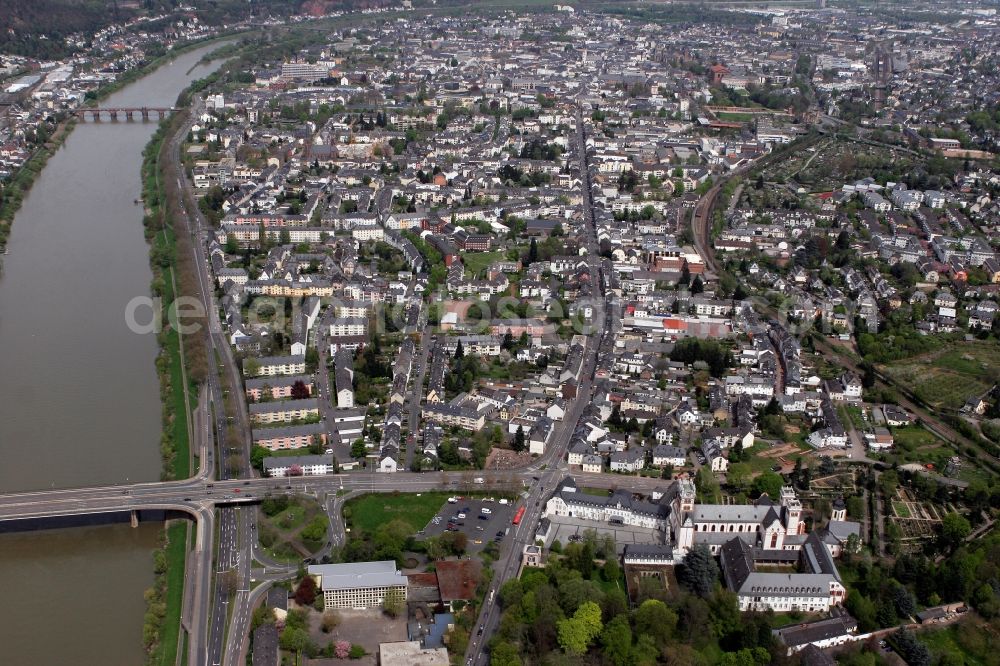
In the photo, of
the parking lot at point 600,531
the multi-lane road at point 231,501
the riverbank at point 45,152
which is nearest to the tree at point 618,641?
the multi-lane road at point 231,501

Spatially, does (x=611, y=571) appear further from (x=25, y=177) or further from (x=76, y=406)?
(x=25, y=177)

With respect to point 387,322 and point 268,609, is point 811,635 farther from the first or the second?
point 387,322

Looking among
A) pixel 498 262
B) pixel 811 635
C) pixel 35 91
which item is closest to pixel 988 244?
pixel 498 262

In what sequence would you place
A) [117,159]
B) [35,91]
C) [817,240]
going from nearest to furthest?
1. [817,240]
2. [117,159]
3. [35,91]

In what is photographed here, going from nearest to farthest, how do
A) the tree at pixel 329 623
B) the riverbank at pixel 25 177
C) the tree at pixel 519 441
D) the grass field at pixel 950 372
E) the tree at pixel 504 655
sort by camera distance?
1. the tree at pixel 504 655
2. the tree at pixel 329 623
3. the tree at pixel 519 441
4. the grass field at pixel 950 372
5. the riverbank at pixel 25 177

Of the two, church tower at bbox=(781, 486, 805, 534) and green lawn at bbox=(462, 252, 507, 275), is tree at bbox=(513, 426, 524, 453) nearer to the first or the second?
church tower at bbox=(781, 486, 805, 534)

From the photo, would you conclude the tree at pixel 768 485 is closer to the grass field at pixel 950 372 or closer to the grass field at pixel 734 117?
the grass field at pixel 950 372

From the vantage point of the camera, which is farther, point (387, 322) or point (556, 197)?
point (556, 197)
